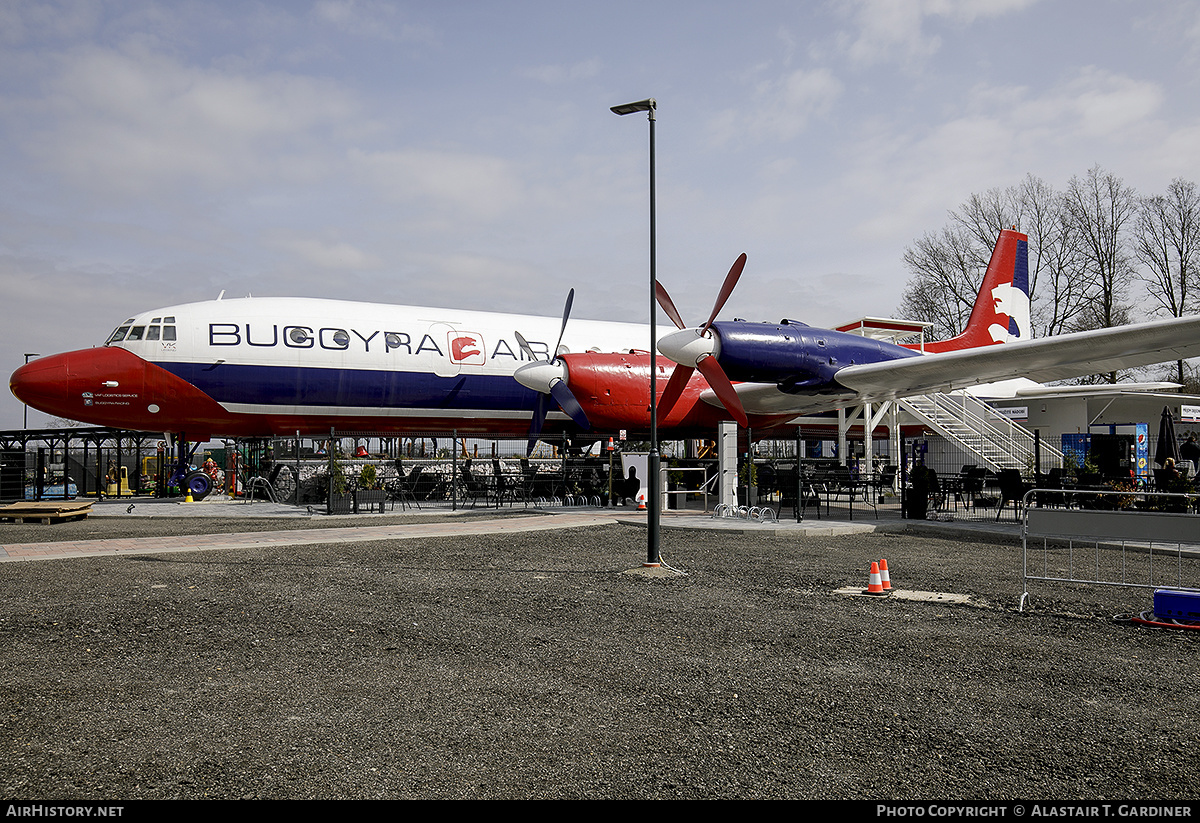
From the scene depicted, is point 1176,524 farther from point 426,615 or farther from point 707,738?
point 426,615

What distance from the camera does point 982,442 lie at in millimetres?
24797

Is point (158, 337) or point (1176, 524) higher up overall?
point (158, 337)

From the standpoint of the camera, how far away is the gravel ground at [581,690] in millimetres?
3525

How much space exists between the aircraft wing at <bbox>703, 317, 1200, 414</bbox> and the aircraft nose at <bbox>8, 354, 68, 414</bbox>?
17.5 m

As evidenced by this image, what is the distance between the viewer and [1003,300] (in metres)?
25.0

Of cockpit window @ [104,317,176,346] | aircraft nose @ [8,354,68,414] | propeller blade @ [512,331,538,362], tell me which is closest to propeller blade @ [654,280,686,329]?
propeller blade @ [512,331,538,362]

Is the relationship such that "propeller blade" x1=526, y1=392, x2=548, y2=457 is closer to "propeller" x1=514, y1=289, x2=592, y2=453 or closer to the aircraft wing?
"propeller" x1=514, y1=289, x2=592, y2=453

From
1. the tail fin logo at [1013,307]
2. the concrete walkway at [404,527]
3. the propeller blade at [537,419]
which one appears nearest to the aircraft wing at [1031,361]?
the concrete walkway at [404,527]

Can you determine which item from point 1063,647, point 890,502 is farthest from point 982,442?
point 1063,647

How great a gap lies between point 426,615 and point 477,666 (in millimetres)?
1844

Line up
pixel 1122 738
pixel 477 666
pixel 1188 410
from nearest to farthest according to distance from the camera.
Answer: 1. pixel 1122 738
2. pixel 477 666
3. pixel 1188 410

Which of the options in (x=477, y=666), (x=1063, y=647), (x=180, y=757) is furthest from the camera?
(x=1063, y=647)

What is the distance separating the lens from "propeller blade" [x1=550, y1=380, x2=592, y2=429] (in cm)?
1912

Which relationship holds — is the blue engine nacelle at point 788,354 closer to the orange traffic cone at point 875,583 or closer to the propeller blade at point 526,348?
the propeller blade at point 526,348
